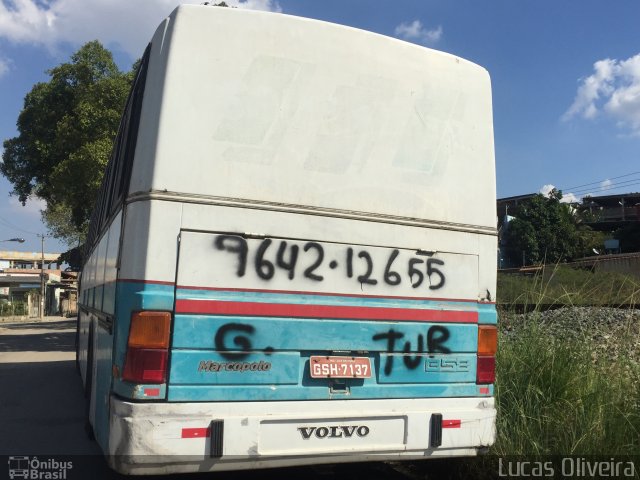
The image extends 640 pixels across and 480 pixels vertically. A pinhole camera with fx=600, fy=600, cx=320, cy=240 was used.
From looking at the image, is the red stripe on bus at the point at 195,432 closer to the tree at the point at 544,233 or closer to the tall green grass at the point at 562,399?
the tall green grass at the point at 562,399

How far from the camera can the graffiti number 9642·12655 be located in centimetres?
383

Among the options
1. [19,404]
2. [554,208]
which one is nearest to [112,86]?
[19,404]

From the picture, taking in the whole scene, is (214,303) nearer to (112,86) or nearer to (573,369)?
(573,369)

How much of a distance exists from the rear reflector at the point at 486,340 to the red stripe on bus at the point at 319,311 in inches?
3.9

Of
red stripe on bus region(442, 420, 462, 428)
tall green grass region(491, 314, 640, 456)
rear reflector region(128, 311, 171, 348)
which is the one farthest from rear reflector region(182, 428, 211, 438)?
tall green grass region(491, 314, 640, 456)

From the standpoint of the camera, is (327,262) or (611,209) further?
(611,209)

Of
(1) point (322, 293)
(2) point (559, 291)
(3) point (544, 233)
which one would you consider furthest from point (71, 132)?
(3) point (544, 233)

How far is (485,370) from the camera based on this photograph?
14.7 feet

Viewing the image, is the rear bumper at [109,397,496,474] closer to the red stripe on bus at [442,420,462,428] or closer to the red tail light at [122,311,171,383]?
the red stripe on bus at [442,420,462,428]

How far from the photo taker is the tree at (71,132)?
17.5 metres

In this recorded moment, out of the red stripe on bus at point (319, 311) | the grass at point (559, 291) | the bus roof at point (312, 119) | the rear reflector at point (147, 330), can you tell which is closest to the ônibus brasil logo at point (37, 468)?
the rear reflector at point (147, 330)

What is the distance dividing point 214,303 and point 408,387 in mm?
1513

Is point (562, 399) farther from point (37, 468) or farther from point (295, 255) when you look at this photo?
point (37, 468)

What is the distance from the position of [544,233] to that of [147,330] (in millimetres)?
43862
